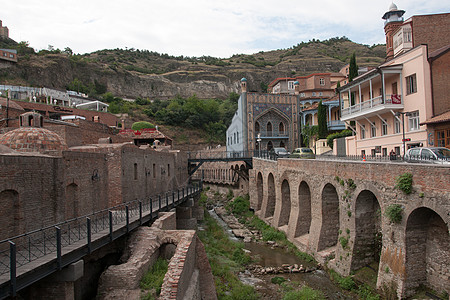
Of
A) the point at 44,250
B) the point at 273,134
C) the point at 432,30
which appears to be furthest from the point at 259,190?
the point at 44,250

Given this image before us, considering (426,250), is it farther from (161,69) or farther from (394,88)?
(161,69)

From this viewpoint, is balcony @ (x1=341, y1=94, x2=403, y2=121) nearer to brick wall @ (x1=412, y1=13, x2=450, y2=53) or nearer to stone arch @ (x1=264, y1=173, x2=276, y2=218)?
brick wall @ (x1=412, y1=13, x2=450, y2=53)

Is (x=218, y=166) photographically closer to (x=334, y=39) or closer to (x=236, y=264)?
(x=236, y=264)

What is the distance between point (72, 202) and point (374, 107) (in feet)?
62.6

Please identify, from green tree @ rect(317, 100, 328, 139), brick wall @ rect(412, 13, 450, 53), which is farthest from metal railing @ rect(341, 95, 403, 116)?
green tree @ rect(317, 100, 328, 139)

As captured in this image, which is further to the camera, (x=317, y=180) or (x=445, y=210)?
(x=317, y=180)

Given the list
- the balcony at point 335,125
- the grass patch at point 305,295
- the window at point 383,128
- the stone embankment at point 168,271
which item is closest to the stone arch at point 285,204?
the window at point 383,128

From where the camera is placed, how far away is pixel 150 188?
22.2 meters

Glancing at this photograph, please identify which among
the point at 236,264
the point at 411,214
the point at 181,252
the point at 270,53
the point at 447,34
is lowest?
the point at 236,264

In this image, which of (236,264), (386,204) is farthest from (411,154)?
(236,264)

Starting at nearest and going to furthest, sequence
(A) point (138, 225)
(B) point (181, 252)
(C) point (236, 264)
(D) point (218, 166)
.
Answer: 1. (B) point (181, 252)
2. (A) point (138, 225)
3. (C) point (236, 264)
4. (D) point (218, 166)

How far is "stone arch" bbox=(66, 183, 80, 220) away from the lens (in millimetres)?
12578

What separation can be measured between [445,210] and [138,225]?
36.8 ft

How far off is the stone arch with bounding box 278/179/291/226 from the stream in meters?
3.66
